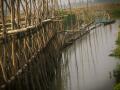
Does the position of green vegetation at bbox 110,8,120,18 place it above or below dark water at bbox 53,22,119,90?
above

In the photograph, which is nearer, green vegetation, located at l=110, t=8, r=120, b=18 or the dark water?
the dark water

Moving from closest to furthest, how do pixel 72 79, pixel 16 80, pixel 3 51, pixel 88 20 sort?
pixel 3 51 → pixel 16 80 → pixel 72 79 → pixel 88 20

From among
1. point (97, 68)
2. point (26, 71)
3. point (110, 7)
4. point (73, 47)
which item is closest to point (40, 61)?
point (26, 71)

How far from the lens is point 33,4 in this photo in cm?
921

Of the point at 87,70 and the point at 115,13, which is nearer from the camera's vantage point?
the point at 87,70

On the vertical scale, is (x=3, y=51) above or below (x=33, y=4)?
below

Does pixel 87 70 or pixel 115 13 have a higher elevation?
pixel 115 13

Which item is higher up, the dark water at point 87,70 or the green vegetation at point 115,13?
the green vegetation at point 115,13

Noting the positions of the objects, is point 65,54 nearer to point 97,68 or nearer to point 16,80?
point 97,68

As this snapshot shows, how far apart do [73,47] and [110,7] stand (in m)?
26.1

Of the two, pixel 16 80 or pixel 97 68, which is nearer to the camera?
pixel 16 80

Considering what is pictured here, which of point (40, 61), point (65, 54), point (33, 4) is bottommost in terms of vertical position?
point (65, 54)

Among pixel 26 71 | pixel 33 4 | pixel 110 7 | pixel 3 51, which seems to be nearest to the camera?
pixel 3 51

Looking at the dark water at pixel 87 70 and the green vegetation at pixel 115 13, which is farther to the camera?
the green vegetation at pixel 115 13
